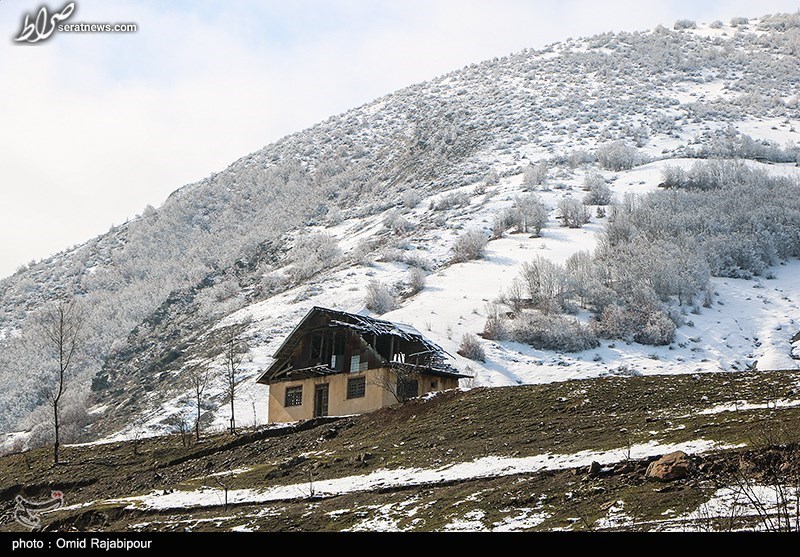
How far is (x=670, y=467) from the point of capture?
1783 cm

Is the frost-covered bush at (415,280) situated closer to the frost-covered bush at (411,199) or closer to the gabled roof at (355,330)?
the gabled roof at (355,330)

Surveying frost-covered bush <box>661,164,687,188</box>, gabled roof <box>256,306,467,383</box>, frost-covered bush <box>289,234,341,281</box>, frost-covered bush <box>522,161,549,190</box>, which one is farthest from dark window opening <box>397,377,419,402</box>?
frost-covered bush <box>522,161,549,190</box>

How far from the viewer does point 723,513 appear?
48.6ft

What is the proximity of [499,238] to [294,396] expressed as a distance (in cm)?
4146

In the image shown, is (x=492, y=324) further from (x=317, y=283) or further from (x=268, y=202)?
(x=268, y=202)

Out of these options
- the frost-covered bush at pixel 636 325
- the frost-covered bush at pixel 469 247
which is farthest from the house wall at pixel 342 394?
the frost-covered bush at pixel 469 247

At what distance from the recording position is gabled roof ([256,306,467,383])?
134 ft

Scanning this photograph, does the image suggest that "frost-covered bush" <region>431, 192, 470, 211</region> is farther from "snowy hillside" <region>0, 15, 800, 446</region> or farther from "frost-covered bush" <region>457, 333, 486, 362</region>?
"frost-covered bush" <region>457, 333, 486, 362</region>

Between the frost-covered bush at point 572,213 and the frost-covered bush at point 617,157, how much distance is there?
662 inches

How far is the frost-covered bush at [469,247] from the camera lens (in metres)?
75.8

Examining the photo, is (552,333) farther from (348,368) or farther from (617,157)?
(617,157)
